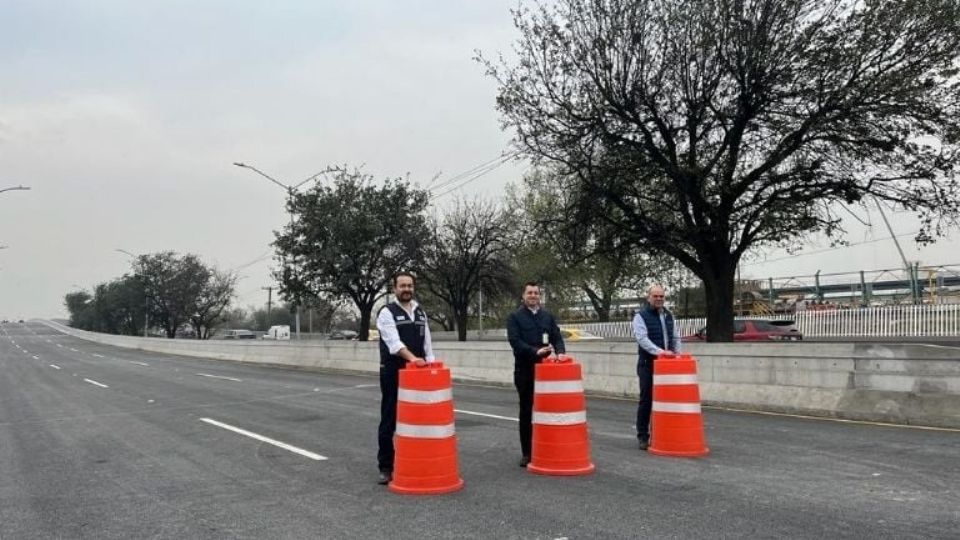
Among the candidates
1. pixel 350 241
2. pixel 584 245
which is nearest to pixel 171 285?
pixel 350 241

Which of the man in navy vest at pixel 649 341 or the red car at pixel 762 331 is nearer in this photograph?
the man in navy vest at pixel 649 341

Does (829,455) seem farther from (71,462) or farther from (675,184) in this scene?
(675,184)

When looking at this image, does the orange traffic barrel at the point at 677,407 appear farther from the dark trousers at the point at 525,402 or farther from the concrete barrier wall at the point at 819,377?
the concrete barrier wall at the point at 819,377

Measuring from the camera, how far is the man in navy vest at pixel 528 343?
24.1ft

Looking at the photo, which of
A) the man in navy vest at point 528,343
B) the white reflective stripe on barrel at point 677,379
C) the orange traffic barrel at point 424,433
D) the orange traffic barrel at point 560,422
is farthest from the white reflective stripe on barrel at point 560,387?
the white reflective stripe on barrel at point 677,379

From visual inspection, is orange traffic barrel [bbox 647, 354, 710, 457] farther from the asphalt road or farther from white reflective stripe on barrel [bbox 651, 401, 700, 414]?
the asphalt road

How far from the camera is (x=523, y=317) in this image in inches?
292

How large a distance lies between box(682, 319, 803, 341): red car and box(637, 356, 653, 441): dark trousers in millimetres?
21232

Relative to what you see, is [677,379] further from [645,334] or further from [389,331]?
[389,331]

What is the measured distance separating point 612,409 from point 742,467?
564cm

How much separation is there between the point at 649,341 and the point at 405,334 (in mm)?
2969

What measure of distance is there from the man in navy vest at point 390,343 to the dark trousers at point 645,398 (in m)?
2.71

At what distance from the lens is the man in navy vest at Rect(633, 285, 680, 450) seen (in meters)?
8.28

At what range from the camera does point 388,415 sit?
22.3 feet
